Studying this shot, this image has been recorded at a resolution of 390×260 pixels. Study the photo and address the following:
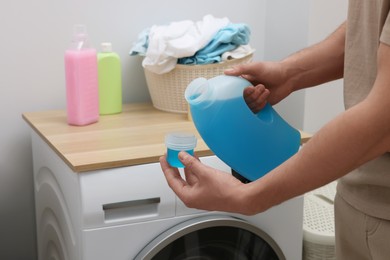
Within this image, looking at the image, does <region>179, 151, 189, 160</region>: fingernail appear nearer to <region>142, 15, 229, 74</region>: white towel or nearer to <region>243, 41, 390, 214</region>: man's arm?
<region>243, 41, 390, 214</region>: man's arm

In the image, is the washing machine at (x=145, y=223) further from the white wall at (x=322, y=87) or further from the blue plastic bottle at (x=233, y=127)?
the white wall at (x=322, y=87)

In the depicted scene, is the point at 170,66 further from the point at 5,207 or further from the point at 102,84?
the point at 5,207

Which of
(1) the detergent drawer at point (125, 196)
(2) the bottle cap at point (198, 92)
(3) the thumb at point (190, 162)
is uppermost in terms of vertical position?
(2) the bottle cap at point (198, 92)

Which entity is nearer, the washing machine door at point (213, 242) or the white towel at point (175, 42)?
the washing machine door at point (213, 242)

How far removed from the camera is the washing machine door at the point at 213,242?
1520 millimetres

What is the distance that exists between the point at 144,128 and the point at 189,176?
696 millimetres

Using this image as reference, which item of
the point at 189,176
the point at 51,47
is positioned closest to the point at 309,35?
the point at 51,47

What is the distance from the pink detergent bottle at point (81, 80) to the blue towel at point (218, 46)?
290 millimetres

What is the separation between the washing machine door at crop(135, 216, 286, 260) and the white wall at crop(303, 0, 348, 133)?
2.40 ft

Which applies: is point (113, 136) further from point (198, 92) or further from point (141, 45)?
point (198, 92)

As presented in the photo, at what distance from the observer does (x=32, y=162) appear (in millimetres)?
2029

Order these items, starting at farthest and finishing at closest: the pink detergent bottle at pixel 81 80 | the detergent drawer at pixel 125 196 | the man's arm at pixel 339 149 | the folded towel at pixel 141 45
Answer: the folded towel at pixel 141 45
the pink detergent bottle at pixel 81 80
the detergent drawer at pixel 125 196
the man's arm at pixel 339 149

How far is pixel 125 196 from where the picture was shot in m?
1.48

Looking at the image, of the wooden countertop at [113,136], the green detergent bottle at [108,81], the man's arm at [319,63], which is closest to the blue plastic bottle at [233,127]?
the man's arm at [319,63]
